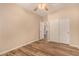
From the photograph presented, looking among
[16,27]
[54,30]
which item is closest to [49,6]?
[54,30]

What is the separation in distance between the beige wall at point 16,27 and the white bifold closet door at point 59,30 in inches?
8.6

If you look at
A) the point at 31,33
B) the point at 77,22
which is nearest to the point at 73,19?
the point at 77,22

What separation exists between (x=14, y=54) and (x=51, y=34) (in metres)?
0.63

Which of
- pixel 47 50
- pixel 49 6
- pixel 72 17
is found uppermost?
pixel 49 6

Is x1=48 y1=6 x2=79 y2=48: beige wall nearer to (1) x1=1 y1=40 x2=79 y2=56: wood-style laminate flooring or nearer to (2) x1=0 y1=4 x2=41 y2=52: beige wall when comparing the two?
(1) x1=1 y1=40 x2=79 y2=56: wood-style laminate flooring

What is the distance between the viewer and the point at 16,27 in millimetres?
1611

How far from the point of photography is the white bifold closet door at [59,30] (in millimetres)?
1619

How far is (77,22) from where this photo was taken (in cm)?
162

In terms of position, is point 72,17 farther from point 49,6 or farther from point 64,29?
point 49,6

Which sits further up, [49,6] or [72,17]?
[49,6]

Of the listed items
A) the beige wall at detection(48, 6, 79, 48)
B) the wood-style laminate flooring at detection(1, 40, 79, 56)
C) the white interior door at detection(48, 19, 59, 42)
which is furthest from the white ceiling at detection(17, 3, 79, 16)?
the wood-style laminate flooring at detection(1, 40, 79, 56)

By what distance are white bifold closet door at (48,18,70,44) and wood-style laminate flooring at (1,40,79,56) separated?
9 centimetres

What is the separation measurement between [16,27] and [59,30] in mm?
655

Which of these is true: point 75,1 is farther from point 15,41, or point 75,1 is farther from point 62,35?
point 15,41
